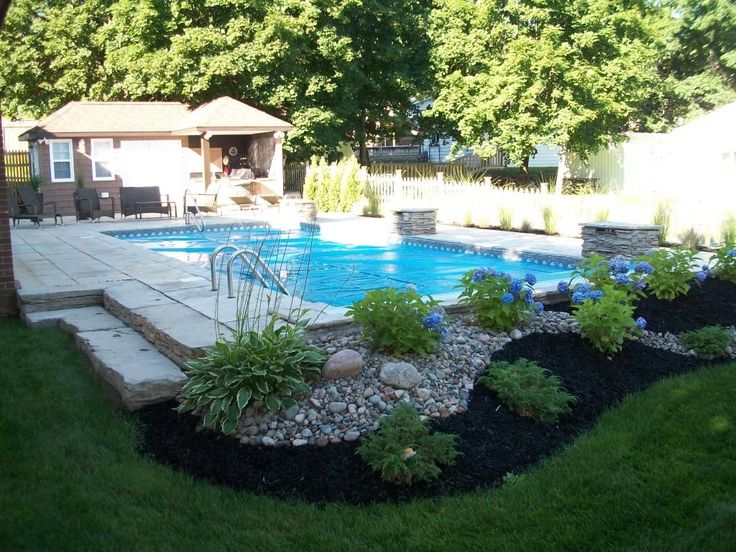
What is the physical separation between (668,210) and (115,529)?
409 inches

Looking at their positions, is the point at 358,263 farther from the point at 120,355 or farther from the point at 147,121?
the point at 147,121

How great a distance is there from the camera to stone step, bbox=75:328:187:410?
4348 mm

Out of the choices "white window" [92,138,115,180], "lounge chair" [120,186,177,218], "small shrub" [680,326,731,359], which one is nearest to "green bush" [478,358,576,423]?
"small shrub" [680,326,731,359]

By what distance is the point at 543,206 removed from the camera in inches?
526

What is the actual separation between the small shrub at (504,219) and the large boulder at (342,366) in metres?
10.2

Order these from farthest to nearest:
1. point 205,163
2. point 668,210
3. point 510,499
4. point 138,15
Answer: point 138,15 < point 205,163 < point 668,210 < point 510,499

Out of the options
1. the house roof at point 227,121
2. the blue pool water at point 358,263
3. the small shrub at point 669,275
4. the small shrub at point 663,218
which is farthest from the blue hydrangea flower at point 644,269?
the house roof at point 227,121

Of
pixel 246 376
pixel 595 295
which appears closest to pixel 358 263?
pixel 595 295

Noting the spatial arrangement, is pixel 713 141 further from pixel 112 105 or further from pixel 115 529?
pixel 115 529

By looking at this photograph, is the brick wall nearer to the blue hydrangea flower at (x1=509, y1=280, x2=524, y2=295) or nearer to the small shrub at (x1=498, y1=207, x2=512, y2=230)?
the blue hydrangea flower at (x1=509, y1=280, x2=524, y2=295)

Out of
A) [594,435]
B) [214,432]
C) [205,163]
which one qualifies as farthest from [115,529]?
[205,163]

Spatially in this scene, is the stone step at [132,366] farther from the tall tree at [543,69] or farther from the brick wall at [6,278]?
the tall tree at [543,69]

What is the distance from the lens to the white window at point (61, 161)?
67.3ft

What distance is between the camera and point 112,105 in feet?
73.3
